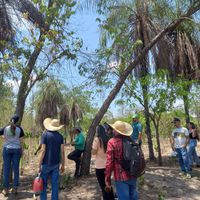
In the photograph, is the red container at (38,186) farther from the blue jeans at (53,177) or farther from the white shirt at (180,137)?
the white shirt at (180,137)

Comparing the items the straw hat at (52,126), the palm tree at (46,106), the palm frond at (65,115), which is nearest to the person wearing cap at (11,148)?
the straw hat at (52,126)

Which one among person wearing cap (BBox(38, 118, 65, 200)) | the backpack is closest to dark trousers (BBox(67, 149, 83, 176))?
person wearing cap (BBox(38, 118, 65, 200))

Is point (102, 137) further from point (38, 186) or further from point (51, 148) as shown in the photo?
point (38, 186)

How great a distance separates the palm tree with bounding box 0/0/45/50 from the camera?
765 cm

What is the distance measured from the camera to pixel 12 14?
7766 mm

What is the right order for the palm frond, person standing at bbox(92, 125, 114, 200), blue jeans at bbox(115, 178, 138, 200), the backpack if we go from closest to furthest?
the backpack → blue jeans at bbox(115, 178, 138, 200) → person standing at bbox(92, 125, 114, 200) → the palm frond

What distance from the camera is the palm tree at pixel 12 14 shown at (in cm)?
765

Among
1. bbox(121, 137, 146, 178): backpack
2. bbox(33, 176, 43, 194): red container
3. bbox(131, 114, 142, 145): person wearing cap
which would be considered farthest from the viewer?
bbox(131, 114, 142, 145): person wearing cap

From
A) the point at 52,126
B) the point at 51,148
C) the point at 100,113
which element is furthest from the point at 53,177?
the point at 100,113

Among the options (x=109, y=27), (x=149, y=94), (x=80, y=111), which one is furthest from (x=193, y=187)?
(x=80, y=111)

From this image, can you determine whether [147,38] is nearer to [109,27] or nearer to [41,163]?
[109,27]

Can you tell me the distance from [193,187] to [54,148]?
13.5ft

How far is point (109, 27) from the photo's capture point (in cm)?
890

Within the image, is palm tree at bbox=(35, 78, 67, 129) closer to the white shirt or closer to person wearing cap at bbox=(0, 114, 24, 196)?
the white shirt
